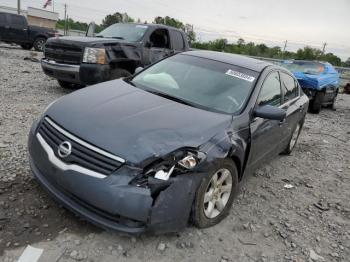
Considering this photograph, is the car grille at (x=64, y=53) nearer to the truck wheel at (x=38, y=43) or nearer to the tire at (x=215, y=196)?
the tire at (x=215, y=196)

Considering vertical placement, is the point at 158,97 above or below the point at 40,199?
above

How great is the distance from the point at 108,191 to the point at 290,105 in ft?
11.3

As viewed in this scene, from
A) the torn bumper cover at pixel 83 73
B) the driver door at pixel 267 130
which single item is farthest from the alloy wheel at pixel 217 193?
the torn bumper cover at pixel 83 73

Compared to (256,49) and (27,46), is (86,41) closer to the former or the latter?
(27,46)

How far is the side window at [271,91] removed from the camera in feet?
13.8

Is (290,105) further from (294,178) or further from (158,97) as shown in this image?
(158,97)

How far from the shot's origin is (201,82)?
13.8 feet

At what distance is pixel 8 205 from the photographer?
332 cm

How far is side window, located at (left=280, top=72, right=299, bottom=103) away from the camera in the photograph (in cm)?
504

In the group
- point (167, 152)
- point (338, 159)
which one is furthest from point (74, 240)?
point (338, 159)

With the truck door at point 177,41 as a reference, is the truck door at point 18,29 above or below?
below

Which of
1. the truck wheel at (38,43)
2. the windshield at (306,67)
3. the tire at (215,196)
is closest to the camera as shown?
the tire at (215,196)

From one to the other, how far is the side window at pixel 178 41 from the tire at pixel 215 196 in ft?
20.9

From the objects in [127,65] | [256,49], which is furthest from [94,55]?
[256,49]
